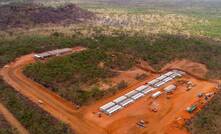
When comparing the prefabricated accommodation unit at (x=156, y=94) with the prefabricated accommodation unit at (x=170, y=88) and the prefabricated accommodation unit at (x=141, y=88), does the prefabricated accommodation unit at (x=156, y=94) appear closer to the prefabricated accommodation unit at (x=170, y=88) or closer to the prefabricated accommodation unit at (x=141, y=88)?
the prefabricated accommodation unit at (x=170, y=88)

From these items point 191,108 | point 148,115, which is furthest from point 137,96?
point 191,108

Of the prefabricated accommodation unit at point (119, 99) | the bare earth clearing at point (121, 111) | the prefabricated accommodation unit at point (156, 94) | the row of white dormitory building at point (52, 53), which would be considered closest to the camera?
the bare earth clearing at point (121, 111)

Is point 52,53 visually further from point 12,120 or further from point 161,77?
point 12,120

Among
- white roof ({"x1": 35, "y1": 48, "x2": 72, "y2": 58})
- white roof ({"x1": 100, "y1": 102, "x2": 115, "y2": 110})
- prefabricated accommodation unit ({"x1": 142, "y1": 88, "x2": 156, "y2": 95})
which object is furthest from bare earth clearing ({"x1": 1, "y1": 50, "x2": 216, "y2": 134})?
white roof ({"x1": 35, "y1": 48, "x2": 72, "y2": 58})

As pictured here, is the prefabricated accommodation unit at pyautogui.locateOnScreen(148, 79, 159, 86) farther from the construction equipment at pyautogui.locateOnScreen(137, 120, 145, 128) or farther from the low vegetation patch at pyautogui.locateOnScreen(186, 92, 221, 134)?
the construction equipment at pyautogui.locateOnScreen(137, 120, 145, 128)

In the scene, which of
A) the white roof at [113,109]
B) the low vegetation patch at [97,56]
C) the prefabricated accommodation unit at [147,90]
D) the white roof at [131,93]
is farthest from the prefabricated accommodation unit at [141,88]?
the white roof at [113,109]

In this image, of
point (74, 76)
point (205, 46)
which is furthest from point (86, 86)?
point (205, 46)

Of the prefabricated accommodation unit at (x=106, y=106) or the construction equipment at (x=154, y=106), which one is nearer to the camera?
the prefabricated accommodation unit at (x=106, y=106)

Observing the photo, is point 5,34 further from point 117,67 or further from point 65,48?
point 117,67
